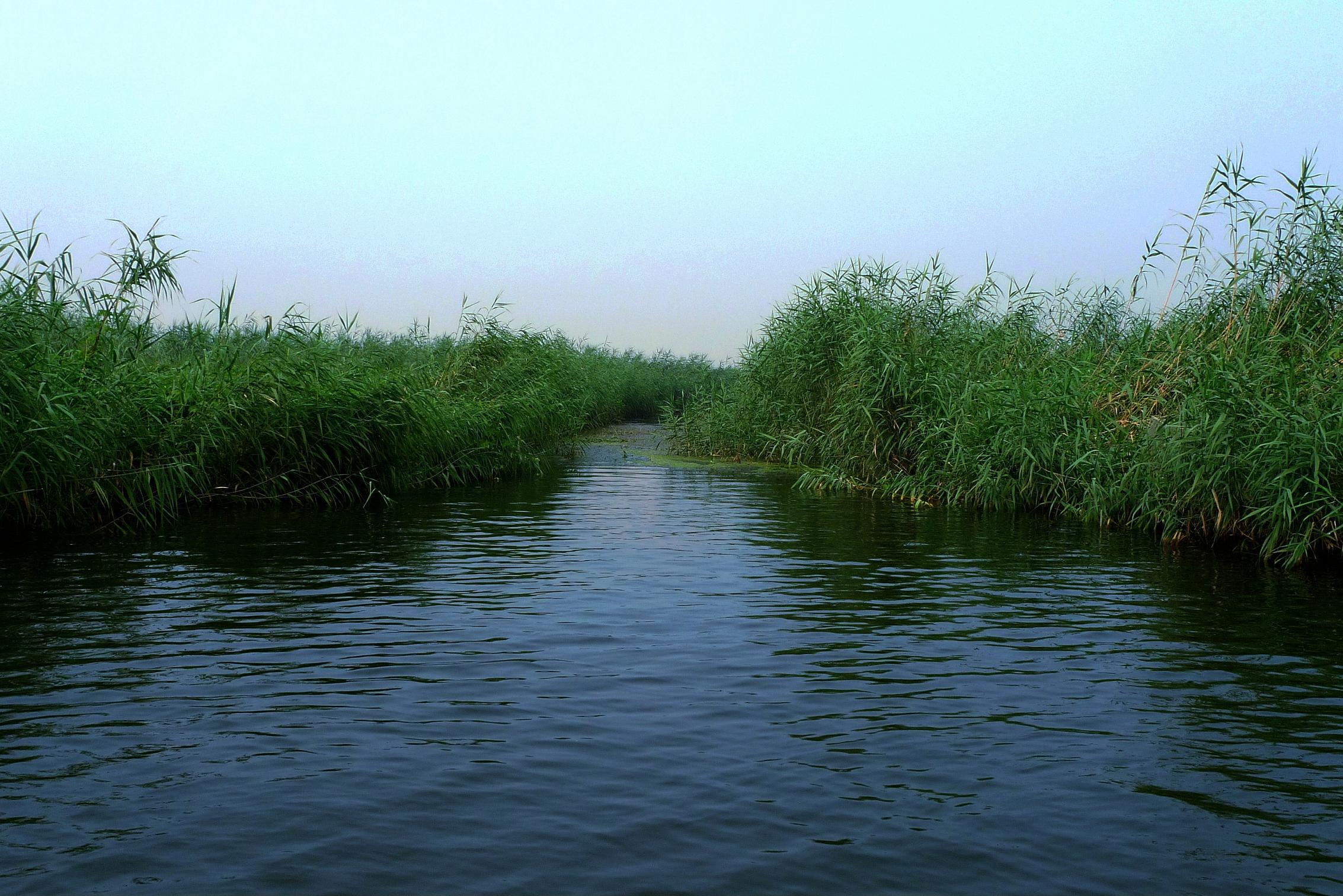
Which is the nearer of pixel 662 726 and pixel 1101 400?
pixel 662 726

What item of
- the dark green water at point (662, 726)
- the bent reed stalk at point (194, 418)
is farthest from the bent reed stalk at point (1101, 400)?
the bent reed stalk at point (194, 418)

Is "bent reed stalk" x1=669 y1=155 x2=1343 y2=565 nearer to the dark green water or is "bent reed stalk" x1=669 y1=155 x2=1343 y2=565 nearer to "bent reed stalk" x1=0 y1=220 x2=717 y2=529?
the dark green water

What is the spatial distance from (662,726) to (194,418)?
8425 millimetres

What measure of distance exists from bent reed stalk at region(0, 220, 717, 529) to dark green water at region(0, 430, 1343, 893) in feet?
3.50

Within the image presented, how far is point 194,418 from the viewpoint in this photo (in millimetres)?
11406

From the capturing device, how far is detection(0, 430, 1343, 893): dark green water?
3.39m

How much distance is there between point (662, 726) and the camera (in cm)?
469

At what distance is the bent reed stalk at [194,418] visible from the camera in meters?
9.28

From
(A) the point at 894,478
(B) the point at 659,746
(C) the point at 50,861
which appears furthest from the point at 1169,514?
(C) the point at 50,861

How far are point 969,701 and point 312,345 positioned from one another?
390 inches

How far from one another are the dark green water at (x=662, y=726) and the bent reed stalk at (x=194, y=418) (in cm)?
107

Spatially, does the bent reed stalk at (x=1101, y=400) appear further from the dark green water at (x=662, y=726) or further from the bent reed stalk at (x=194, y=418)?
the bent reed stalk at (x=194, y=418)

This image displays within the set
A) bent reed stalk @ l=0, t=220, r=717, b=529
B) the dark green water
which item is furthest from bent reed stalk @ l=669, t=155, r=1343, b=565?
bent reed stalk @ l=0, t=220, r=717, b=529

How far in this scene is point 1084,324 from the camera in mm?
14781
